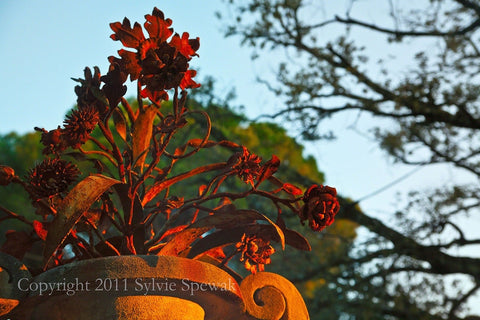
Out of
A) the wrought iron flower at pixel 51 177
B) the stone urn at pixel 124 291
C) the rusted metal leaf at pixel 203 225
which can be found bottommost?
the stone urn at pixel 124 291

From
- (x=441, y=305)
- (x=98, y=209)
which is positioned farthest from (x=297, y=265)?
(x=98, y=209)

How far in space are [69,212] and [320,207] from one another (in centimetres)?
63

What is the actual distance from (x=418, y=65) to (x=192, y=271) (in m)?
4.92

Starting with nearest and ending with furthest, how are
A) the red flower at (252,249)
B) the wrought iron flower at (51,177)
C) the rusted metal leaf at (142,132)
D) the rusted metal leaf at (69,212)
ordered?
the rusted metal leaf at (69,212) < the wrought iron flower at (51,177) < the red flower at (252,249) < the rusted metal leaf at (142,132)

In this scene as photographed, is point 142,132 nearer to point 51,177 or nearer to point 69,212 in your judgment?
point 51,177

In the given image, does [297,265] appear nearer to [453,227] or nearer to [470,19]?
[453,227]

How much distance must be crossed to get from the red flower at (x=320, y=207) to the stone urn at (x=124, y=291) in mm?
265

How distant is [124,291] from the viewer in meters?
1.22

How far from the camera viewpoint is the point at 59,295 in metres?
1.21

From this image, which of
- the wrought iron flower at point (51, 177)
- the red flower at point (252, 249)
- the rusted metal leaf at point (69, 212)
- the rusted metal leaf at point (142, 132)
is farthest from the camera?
the rusted metal leaf at point (142, 132)

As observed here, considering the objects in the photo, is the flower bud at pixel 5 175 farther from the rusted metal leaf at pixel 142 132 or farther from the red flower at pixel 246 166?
the red flower at pixel 246 166

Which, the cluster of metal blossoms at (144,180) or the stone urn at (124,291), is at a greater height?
the cluster of metal blossoms at (144,180)

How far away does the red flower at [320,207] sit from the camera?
4.34ft

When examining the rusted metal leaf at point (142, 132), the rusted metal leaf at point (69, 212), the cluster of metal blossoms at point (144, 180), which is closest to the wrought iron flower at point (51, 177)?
the cluster of metal blossoms at point (144, 180)
